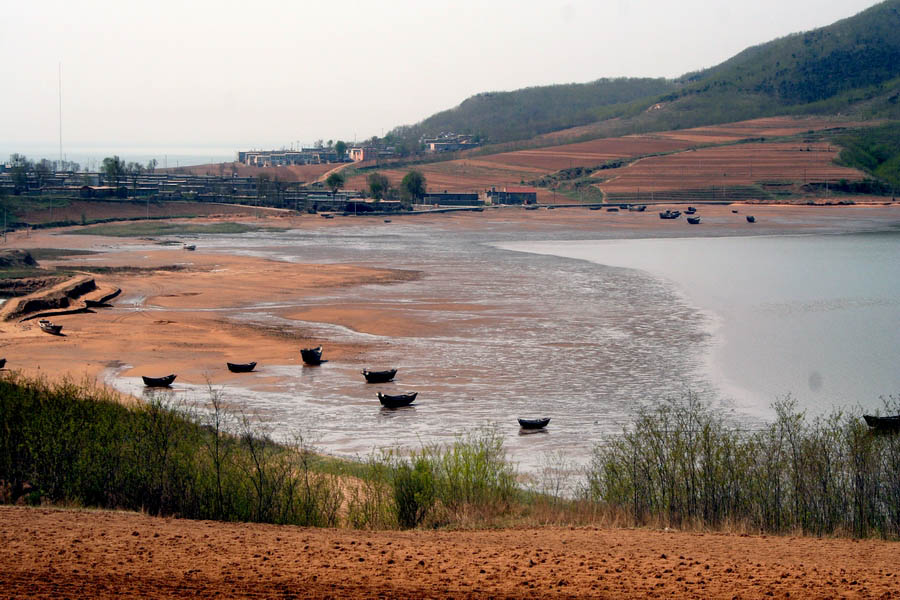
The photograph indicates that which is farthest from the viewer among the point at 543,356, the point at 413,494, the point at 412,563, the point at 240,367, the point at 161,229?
the point at 161,229

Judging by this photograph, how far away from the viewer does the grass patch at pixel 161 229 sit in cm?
9012

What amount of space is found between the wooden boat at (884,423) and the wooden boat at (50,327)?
97.5ft

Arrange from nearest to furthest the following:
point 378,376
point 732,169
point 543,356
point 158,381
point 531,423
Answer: point 531,423 → point 158,381 → point 378,376 → point 543,356 → point 732,169

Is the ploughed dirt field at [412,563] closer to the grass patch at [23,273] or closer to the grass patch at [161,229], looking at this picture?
the grass patch at [23,273]

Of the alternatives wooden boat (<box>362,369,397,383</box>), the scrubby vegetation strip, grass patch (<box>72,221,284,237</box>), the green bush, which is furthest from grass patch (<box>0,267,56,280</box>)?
the green bush

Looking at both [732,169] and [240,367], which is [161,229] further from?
[732,169]

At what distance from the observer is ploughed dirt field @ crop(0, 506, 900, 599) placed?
10.2 m

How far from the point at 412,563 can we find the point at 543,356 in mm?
22149

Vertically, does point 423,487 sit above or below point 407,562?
below

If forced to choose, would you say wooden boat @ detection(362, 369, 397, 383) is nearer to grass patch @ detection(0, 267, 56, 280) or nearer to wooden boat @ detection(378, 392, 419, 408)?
wooden boat @ detection(378, 392, 419, 408)

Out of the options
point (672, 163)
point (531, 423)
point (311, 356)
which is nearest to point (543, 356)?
point (311, 356)

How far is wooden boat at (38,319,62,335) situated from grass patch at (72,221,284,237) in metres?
52.5

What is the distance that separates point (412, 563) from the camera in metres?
11.1

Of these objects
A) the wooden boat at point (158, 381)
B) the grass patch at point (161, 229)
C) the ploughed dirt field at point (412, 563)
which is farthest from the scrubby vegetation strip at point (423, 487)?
the grass patch at point (161, 229)
